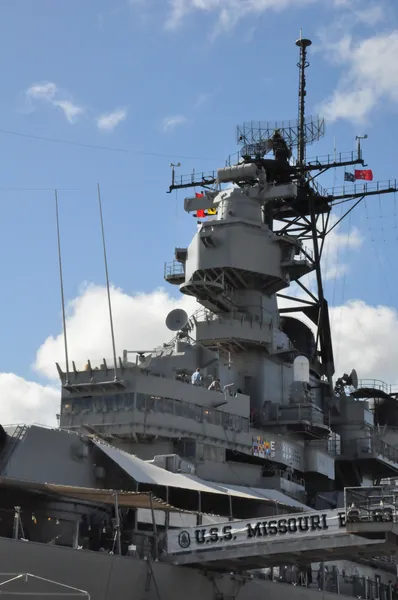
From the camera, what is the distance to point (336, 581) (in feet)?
86.4

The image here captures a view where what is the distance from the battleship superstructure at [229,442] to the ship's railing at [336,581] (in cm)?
9

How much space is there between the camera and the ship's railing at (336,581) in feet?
78.7

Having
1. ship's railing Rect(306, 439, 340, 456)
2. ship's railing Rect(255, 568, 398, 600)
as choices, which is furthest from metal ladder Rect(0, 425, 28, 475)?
ship's railing Rect(306, 439, 340, 456)

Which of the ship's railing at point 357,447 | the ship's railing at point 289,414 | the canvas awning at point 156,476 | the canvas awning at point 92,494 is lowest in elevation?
the canvas awning at point 92,494

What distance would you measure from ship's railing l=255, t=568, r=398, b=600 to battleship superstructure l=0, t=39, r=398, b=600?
0.09 metres

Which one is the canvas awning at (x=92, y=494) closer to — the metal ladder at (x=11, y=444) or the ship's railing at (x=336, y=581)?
the metal ladder at (x=11, y=444)

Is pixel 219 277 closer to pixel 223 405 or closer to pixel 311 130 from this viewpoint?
pixel 223 405

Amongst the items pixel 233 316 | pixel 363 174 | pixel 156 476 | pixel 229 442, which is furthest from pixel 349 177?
pixel 156 476

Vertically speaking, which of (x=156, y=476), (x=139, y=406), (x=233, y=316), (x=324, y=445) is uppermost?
(x=233, y=316)

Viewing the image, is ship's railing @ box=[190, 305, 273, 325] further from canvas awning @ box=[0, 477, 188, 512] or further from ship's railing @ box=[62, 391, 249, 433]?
canvas awning @ box=[0, 477, 188, 512]

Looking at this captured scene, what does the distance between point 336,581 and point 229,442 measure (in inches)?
197

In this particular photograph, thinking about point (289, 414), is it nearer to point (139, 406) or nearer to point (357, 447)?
point (357, 447)

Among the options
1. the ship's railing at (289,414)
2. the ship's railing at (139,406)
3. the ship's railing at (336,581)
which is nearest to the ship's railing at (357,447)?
the ship's railing at (289,414)

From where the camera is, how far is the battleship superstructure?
18750 millimetres
